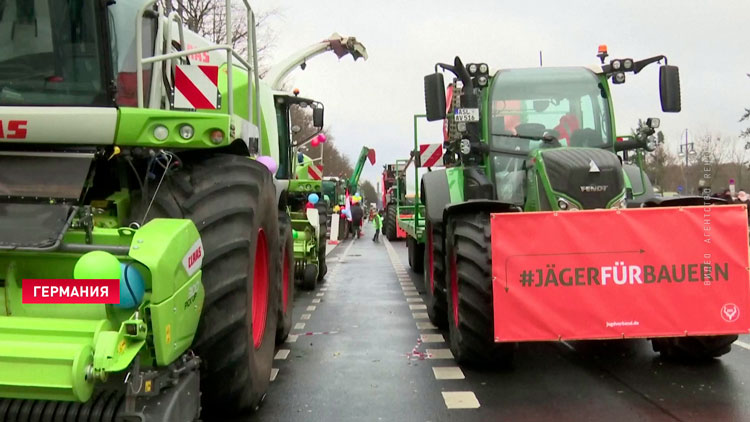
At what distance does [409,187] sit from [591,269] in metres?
15.6

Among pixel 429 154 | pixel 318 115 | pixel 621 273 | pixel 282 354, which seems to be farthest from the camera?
pixel 429 154

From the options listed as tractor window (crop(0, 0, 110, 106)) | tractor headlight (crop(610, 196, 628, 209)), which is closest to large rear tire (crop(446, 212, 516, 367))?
tractor headlight (crop(610, 196, 628, 209))

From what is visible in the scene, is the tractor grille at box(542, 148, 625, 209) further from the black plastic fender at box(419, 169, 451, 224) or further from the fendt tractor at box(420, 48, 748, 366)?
the black plastic fender at box(419, 169, 451, 224)

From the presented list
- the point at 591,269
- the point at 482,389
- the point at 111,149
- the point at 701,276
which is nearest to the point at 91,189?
the point at 111,149

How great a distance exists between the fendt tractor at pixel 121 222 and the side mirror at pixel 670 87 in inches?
171

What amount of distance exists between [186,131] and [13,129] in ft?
2.83

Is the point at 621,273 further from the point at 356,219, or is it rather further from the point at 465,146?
the point at 356,219

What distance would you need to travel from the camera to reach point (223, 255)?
3434mm

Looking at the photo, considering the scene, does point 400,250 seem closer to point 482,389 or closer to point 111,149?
point 482,389

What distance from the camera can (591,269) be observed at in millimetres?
4836

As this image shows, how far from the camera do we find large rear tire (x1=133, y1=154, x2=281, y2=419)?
3.42 m

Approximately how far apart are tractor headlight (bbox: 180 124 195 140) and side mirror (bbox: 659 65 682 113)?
491 cm

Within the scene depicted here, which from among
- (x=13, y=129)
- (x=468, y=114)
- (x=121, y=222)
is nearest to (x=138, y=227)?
(x=121, y=222)

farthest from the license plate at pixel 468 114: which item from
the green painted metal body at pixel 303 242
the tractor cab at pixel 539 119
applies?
the green painted metal body at pixel 303 242
